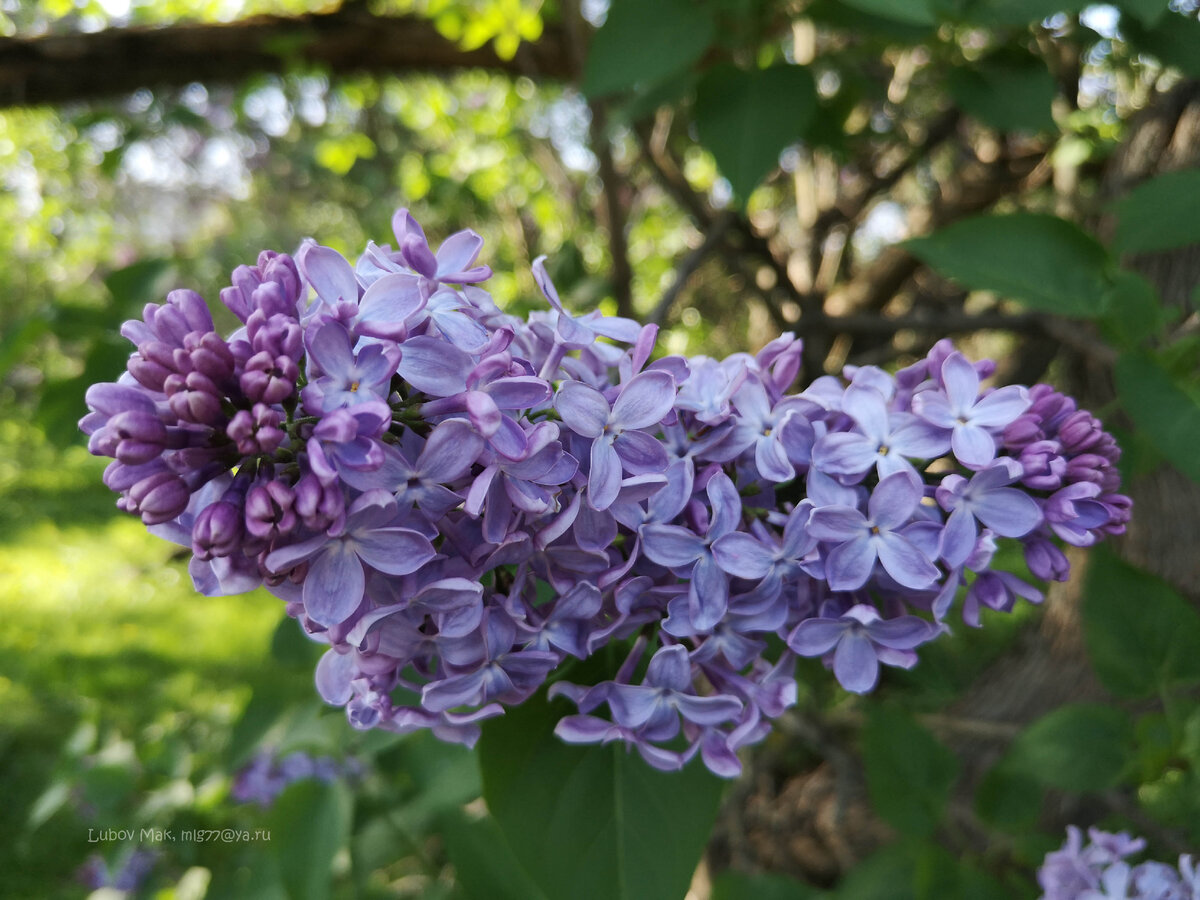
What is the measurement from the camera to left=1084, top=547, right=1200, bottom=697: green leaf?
1173 millimetres

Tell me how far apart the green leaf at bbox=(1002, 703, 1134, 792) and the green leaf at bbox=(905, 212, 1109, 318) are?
596mm

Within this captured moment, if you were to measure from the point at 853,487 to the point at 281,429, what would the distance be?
0.50 m

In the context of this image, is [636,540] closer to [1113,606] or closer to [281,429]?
[281,429]

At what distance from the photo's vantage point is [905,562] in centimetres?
73

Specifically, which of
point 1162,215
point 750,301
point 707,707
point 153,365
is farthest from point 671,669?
point 750,301

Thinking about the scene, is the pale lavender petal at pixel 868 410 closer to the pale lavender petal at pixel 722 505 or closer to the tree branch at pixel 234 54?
the pale lavender petal at pixel 722 505

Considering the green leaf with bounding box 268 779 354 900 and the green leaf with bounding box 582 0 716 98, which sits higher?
the green leaf with bounding box 582 0 716 98

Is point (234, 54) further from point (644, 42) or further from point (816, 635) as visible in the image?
point (816, 635)

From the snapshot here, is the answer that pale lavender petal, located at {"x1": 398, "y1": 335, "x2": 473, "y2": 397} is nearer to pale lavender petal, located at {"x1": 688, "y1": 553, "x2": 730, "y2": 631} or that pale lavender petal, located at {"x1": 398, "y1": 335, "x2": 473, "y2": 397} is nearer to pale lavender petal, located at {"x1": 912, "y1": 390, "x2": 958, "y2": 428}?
pale lavender petal, located at {"x1": 688, "y1": 553, "x2": 730, "y2": 631}

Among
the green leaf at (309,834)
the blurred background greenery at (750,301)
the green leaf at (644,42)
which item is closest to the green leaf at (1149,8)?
the blurred background greenery at (750,301)

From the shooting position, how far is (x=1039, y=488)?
78 centimetres

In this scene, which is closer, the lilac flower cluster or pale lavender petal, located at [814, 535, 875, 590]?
pale lavender petal, located at [814, 535, 875, 590]

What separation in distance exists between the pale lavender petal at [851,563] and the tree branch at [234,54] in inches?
93.7

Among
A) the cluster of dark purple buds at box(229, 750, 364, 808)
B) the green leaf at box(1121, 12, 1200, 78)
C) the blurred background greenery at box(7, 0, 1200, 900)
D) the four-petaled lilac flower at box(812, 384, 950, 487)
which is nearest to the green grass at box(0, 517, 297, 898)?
the blurred background greenery at box(7, 0, 1200, 900)
